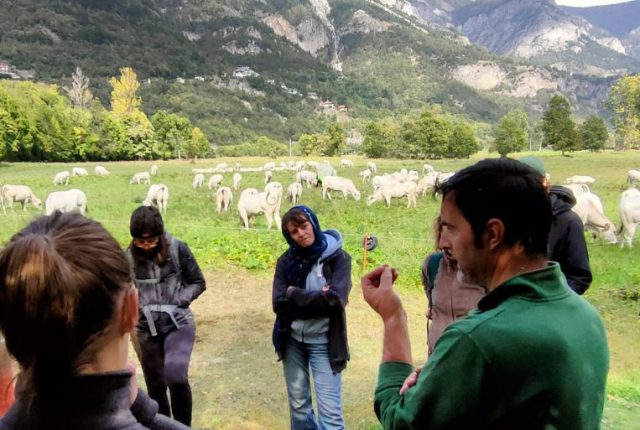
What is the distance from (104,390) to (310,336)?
227cm

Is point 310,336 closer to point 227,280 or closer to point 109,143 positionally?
point 227,280

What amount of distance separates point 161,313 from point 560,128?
52047 millimetres

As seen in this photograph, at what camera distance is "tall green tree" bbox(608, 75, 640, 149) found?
47906mm

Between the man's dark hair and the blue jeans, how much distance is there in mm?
2171

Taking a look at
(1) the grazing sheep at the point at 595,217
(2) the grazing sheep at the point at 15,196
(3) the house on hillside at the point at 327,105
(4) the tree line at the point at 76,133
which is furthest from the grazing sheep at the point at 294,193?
(3) the house on hillside at the point at 327,105

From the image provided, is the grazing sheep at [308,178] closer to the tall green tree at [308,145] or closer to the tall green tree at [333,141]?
the tall green tree at [333,141]

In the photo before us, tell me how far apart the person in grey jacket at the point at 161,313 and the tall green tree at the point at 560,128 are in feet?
167

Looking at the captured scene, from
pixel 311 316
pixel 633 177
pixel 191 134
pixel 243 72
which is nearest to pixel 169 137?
pixel 191 134

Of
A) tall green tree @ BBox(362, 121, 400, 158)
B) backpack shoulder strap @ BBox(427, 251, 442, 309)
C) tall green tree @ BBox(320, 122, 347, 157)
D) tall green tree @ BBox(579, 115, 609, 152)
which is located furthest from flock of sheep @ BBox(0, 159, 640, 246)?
tall green tree @ BBox(320, 122, 347, 157)

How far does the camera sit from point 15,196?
1717cm

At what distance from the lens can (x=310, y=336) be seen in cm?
325

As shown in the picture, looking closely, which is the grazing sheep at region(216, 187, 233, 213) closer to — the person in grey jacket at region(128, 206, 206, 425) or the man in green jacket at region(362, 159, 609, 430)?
the person in grey jacket at region(128, 206, 206, 425)

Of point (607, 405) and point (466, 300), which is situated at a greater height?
point (466, 300)

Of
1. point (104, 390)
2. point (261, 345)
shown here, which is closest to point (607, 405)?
point (261, 345)
